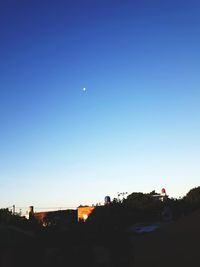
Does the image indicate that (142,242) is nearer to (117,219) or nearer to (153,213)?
(117,219)

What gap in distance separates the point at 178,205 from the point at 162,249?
38236mm

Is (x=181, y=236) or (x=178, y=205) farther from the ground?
(x=178, y=205)

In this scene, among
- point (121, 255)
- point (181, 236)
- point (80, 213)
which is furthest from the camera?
point (80, 213)

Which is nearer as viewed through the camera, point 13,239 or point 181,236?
point 13,239

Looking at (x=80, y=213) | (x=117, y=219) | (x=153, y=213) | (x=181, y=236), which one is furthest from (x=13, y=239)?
(x=80, y=213)

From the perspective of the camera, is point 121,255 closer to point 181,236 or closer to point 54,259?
point 54,259

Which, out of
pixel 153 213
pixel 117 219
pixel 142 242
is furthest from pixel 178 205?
pixel 117 219

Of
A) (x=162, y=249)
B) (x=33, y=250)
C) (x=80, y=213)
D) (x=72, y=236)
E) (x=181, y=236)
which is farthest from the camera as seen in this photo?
(x=80, y=213)

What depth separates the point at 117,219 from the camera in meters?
8.26

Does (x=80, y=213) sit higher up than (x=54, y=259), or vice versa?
(x=80, y=213)

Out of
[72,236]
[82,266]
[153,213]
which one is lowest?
[82,266]

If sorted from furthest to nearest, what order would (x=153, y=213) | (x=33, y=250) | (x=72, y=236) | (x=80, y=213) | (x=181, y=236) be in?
(x=80, y=213), (x=153, y=213), (x=181, y=236), (x=72, y=236), (x=33, y=250)

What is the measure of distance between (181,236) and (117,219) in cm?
1588

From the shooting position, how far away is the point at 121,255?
7934mm
